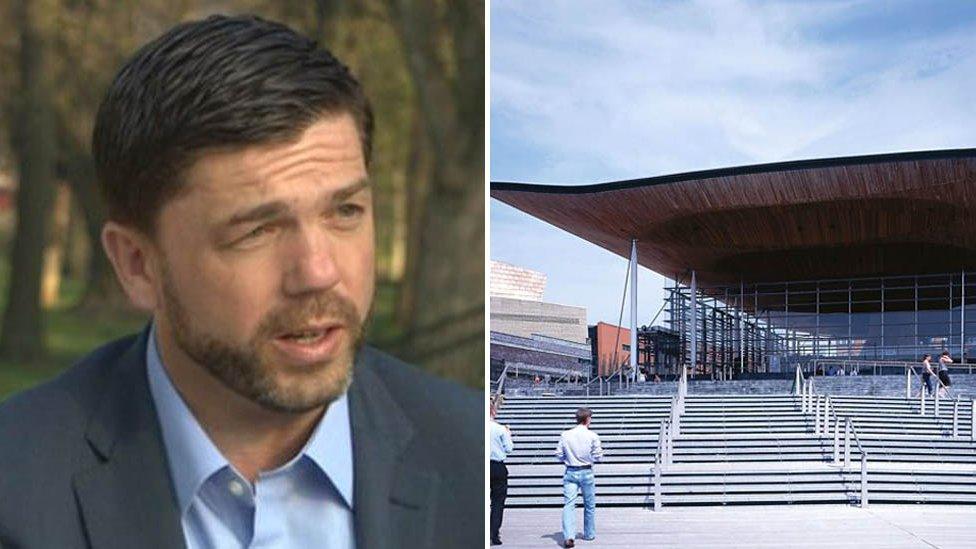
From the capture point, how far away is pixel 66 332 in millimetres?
3170

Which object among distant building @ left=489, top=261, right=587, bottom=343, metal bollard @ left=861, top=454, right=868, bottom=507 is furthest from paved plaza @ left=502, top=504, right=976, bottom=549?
A: distant building @ left=489, top=261, right=587, bottom=343

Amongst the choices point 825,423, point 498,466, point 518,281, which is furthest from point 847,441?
point 518,281

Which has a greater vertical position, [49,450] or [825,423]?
[49,450]

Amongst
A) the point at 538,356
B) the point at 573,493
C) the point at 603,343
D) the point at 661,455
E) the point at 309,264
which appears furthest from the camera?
the point at 603,343

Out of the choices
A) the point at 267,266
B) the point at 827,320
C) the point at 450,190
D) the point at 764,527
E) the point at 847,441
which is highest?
the point at 827,320

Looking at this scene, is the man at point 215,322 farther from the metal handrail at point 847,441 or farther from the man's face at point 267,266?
the metal handrail at point 847,441

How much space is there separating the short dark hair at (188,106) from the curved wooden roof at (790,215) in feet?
106

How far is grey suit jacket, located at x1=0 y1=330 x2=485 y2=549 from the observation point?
2979 mm

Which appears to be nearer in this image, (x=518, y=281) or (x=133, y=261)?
(x=133, y=261)

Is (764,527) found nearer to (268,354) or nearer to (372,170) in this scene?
(372,170)

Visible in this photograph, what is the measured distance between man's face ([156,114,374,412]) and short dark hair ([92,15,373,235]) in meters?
0.06

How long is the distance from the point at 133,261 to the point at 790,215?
37.3 m

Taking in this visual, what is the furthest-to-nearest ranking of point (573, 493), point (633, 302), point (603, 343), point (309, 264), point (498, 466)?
1. point (603, 343)
2. point (633, 302)
3. point (573, 493)
4. point (498, 466)
5. point (309, 264)

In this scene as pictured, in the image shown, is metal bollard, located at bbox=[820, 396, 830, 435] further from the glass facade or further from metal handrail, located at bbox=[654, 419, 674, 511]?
the glass facade
